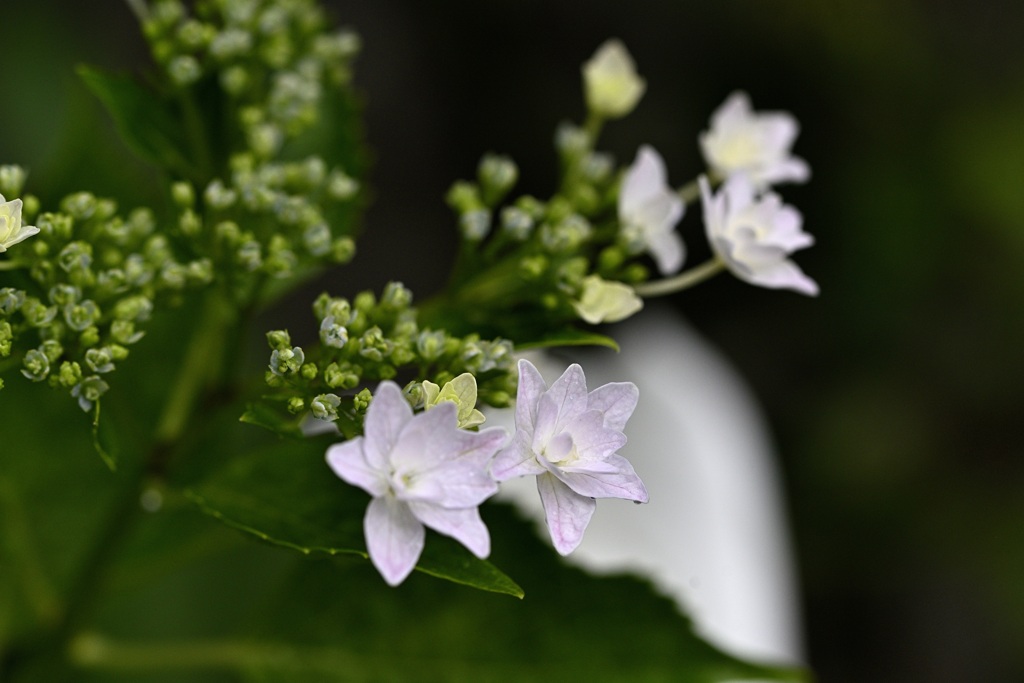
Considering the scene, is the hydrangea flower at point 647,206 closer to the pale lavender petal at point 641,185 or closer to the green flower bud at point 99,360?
the pale lavender petal at point 641,185

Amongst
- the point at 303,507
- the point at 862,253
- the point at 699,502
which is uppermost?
the point at 303,507

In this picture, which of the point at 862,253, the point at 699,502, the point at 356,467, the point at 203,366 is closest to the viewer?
the point at 356,467

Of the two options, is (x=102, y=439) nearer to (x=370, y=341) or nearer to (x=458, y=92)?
(x=370, y=341)

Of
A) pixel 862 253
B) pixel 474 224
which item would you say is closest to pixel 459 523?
pixel 474 224

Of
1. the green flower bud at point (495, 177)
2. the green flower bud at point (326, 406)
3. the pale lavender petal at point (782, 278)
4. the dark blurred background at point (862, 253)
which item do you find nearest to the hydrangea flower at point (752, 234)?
the pale lavender petal at point (782, 278)

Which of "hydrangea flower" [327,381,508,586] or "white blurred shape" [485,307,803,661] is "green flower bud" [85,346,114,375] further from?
"white blurred shape" [485,307,803,661]

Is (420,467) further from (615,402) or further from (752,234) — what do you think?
(752,234)

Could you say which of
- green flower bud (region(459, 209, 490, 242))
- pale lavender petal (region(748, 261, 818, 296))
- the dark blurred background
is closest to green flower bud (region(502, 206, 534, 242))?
green flower bud (region(459, 209, 490, 242))
